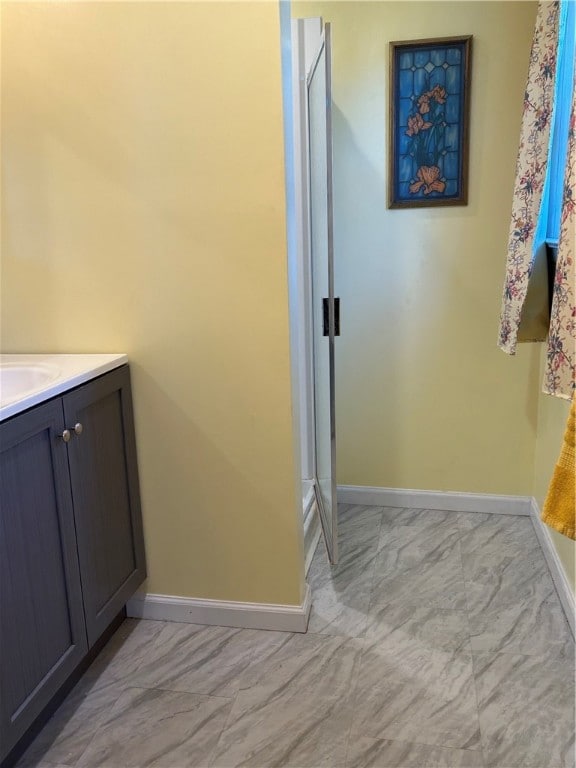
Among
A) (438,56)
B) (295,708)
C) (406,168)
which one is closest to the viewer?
(295,708)

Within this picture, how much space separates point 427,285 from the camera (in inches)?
104

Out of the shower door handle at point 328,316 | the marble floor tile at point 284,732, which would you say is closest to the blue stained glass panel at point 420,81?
the shower door handle at point 328,316

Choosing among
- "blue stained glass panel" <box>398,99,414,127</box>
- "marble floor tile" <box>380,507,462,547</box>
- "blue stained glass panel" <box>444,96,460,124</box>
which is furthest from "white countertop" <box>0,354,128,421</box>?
"blue stained glass panel" <box>444,96,460,124</box>

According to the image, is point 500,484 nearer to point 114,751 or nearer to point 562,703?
point 562,703

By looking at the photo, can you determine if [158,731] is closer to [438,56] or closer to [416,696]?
[416,696]

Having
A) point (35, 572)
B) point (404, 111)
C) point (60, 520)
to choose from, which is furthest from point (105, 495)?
point (404, 111)

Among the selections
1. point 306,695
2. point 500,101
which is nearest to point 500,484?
point 306,695

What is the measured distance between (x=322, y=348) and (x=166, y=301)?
2.39 ft

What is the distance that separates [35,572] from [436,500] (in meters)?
1.91

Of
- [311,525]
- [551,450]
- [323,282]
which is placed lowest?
[311,525]

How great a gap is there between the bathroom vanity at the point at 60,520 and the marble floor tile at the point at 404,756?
784mm

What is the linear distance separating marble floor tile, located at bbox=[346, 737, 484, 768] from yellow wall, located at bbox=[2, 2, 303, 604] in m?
0.54

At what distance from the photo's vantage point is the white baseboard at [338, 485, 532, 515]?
9.13 feet

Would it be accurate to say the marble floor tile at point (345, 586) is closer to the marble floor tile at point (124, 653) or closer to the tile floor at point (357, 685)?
the tile floor at point (357, 685)
